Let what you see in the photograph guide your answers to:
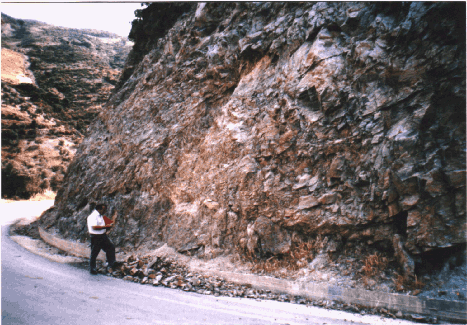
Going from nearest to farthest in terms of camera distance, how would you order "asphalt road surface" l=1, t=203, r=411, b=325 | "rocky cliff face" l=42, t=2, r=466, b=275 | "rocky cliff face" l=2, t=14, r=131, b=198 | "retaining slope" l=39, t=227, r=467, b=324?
"asphalt road surface" l=1, t=203, r=411, b=325 → "retaining slope" l=39, t=227, r=467, b=324 → "rocky cliff face" l=42, t=2, r=466, b=275 → "rocky cliff face" l=2, t=14, r=131, b=198

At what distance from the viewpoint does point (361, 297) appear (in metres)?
4.25

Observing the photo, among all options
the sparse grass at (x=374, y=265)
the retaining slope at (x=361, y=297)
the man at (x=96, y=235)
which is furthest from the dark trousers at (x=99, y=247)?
the sparse grass at (x=374, y=265)

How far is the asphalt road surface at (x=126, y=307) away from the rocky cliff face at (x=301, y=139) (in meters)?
1.51

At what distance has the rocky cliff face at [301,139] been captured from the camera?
452cm

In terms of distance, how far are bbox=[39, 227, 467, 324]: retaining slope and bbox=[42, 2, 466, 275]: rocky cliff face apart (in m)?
0.64

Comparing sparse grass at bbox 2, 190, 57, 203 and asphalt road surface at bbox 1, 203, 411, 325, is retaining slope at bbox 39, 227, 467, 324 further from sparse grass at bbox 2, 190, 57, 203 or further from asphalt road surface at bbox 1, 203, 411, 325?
sparse grass at bbox 2, 190, 57, 203

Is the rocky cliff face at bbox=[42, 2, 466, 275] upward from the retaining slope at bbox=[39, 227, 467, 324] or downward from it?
upward

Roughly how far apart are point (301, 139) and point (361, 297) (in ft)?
11.0

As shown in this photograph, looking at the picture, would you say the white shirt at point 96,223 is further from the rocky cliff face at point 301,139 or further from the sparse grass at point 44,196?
the sparse grass at point 44,196

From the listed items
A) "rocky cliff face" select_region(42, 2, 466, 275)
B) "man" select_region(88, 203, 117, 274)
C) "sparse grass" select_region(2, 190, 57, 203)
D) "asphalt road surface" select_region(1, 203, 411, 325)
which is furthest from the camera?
"sparse grass" select_region(2, 190, 57, 203)

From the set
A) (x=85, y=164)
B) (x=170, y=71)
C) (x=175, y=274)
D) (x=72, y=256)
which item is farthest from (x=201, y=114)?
(x=85, y=164)

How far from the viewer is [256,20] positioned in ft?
25.9

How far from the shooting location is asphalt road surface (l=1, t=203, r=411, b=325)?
3527mm

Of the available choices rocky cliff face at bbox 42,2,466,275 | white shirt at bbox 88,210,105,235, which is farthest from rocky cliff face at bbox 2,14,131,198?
white shirt at bbox 88,210,105,235
